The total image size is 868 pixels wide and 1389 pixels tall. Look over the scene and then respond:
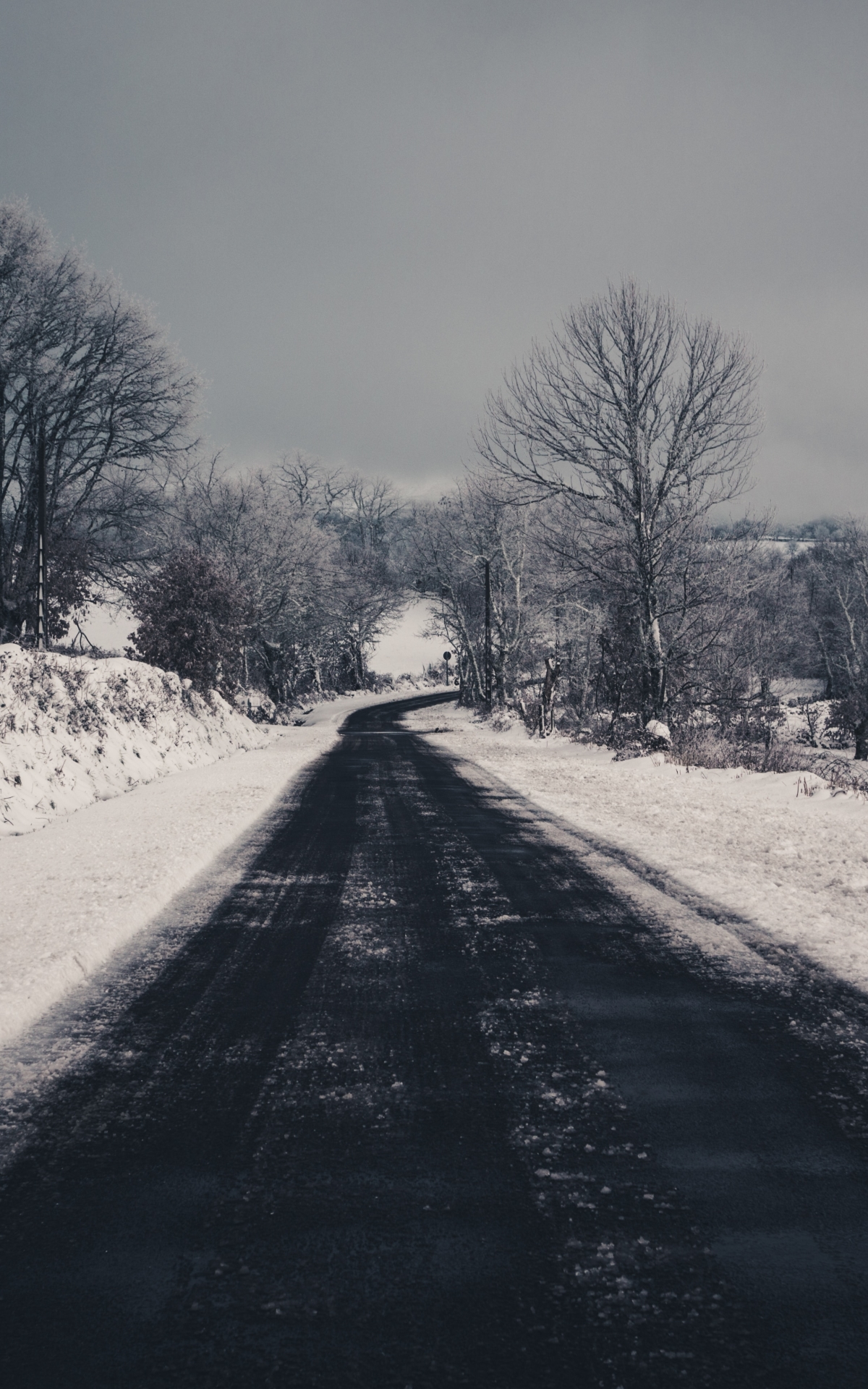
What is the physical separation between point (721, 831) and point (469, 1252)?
21.6ft

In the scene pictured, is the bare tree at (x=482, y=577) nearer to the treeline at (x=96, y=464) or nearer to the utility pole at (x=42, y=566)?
the treeline at (x=96, y=464)

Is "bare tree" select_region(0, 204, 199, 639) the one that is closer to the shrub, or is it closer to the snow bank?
the shrub

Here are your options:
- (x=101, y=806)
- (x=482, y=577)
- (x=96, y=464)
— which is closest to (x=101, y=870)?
(x=101, y=806)

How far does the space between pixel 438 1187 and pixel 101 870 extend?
4.59m

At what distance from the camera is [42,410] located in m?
22.7

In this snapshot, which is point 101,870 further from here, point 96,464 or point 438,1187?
point 96,464

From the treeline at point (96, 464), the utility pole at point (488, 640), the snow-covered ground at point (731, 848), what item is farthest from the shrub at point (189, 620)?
the utility pole at point (488, 640)

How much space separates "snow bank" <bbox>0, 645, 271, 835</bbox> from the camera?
9305 millimetres

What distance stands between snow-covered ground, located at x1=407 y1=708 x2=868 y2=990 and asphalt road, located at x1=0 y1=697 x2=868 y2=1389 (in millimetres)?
1012

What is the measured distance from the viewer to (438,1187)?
A: 231 cm

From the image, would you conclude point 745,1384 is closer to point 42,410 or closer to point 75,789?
point 75,789

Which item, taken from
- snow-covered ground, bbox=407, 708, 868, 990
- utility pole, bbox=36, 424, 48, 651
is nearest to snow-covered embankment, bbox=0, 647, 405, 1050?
utility pole, bbox=36, 424, 48, 651

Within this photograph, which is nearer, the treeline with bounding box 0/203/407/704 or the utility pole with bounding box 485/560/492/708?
the treeline with bounding box 0/203/407/704

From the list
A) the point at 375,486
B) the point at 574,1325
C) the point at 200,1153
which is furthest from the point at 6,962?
the point at 375,486
